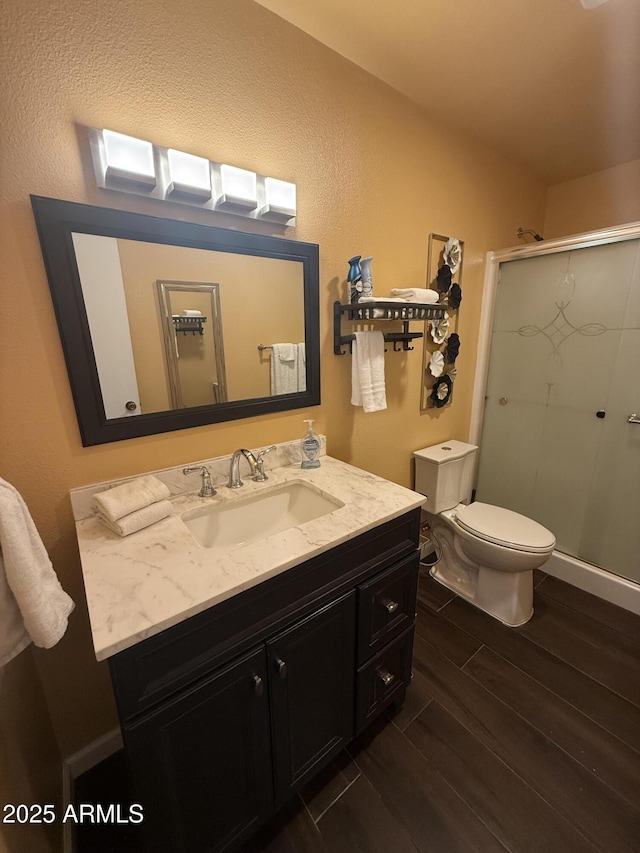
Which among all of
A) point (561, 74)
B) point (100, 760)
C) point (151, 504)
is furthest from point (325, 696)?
point (561, 74)

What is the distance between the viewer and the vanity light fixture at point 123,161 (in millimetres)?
879

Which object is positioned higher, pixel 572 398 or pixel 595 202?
pixel 595 202

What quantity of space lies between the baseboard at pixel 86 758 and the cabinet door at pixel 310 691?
2.20ft

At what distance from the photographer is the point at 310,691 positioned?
973 millimetres

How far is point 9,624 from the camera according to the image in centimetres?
63

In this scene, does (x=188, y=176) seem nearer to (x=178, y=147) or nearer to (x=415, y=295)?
(x=178, y=147)

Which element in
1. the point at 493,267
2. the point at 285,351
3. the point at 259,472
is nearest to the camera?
the point at 259,472

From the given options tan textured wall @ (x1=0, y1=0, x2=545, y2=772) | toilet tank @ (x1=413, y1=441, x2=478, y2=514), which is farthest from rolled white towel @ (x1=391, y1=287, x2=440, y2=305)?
toilet tank @ (x1=413, y1=441, x2=478, y2=514)

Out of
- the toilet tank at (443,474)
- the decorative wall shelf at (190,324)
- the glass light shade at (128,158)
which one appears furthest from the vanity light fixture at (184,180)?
the toilet tank at (443,474)

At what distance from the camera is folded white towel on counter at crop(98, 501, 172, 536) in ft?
3.04

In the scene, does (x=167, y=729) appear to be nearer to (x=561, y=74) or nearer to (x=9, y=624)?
(x=9, y=624)

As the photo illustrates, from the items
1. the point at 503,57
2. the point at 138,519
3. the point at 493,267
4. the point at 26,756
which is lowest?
the point at 26,756

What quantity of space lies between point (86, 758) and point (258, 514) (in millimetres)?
1005

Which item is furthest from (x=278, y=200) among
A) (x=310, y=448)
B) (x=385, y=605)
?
(x=385, y=605)
